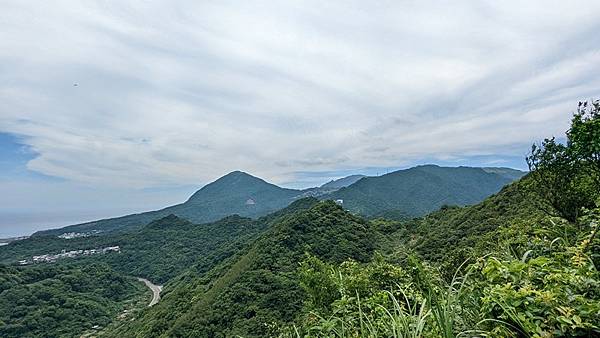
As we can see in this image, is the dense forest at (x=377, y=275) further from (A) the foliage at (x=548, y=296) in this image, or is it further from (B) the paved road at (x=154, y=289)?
(B) the paved road at (x=154, y=289)

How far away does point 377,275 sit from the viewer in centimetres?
662

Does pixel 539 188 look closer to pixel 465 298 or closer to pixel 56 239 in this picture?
pixel 465 298

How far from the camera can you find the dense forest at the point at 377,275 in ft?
5.41

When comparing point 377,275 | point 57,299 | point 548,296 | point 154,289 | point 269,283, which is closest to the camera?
point 548,296

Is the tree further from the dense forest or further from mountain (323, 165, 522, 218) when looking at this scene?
mountain (323, 165, 522, 218)

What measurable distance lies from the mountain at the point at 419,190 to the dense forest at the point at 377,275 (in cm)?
5918

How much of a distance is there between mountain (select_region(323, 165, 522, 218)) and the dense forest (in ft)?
194

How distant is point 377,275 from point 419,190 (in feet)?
543

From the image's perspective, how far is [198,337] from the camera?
23.7 m

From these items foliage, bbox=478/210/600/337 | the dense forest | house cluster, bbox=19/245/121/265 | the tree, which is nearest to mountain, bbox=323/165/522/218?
the dense forest

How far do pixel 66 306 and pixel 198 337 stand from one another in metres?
40.3

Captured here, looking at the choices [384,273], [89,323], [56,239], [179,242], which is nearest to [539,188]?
[384,273]

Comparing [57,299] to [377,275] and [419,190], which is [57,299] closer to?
[377,275]

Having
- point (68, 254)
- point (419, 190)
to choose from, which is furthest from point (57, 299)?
point (419, 190)
